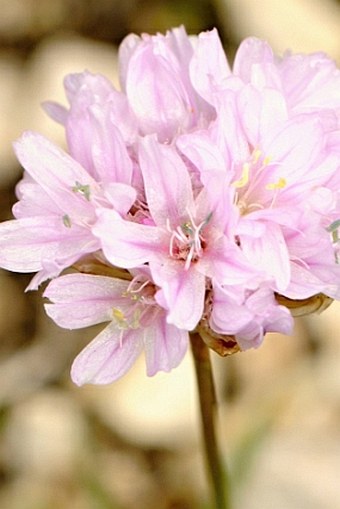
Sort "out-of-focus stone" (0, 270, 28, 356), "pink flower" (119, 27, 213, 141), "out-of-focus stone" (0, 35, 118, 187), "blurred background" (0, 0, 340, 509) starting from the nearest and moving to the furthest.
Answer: "pink flower" (119, 27, 213, 141), "blurred background" (0, 0, 340, 509), "out-of-focus stone" (0, 270, 28, 356), "out-of-focus stone" (0, 35, 118, 187)

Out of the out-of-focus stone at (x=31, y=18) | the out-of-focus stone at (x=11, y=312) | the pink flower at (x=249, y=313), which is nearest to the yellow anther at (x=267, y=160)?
the pink flower at (x=249, y=313)

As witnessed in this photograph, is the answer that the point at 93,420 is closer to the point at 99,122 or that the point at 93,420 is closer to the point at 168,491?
the point at 168,491

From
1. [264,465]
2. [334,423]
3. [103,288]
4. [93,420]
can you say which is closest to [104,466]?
[93,420]

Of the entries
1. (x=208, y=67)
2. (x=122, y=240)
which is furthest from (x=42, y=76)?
(x=122, y=240)

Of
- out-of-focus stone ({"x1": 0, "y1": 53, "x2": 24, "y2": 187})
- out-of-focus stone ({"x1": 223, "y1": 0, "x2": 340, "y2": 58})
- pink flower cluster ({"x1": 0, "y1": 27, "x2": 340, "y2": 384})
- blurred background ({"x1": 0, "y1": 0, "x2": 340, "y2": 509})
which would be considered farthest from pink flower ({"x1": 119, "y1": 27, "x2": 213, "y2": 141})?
out-of-focus stone ({"x1": 223, "y1": 0, "x2": 340, "y2": 58})

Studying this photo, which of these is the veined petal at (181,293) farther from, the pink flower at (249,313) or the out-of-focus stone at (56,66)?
the out-of-focus stone at (56,66)

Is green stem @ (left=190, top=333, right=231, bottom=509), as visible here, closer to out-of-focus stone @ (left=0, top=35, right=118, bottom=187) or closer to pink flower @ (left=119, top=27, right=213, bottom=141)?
pink flower @ (left=119, top=27, right=213, bottom=141)
